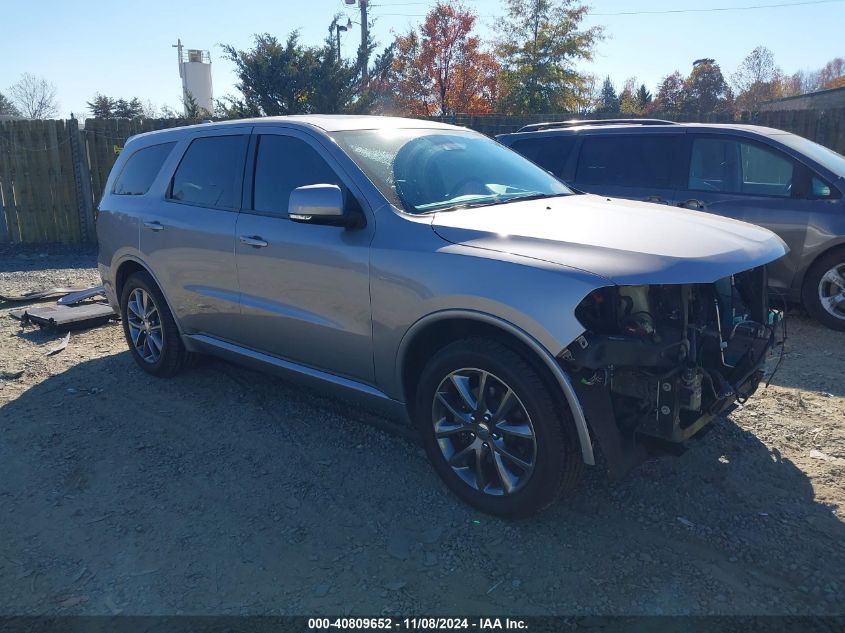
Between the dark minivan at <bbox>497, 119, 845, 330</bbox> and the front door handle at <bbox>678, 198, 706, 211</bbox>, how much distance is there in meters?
0.01

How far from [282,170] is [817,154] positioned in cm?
523

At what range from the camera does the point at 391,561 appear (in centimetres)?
310

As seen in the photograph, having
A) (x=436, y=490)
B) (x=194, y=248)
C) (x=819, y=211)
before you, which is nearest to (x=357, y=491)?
(x=436, y=490)

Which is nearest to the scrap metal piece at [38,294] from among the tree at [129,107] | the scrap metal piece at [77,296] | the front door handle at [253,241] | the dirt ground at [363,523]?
the scrap metal piece at [77,296]

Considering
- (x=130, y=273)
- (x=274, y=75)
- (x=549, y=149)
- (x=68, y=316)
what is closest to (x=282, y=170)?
(x=130, y=273)

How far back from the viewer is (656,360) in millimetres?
2920

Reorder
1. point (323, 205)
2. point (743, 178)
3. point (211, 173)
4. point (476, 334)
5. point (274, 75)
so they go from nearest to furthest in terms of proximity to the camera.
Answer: point (476, 334), point (323, 205), point (211, 173), point (743, 178), point (274, 75)

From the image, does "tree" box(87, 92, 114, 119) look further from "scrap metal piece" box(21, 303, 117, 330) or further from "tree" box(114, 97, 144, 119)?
"scrap metal piece" box(21, 303, 117, 330)

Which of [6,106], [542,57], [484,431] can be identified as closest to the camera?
[484,431]

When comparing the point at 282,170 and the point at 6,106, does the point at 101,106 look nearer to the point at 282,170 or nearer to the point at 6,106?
the point at 6,106

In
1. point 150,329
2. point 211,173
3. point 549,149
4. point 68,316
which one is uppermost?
point 549,149

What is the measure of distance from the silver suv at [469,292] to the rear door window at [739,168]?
9.44 ft

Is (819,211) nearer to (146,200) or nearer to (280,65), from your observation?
(146,200)

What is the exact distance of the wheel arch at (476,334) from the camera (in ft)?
9.77
